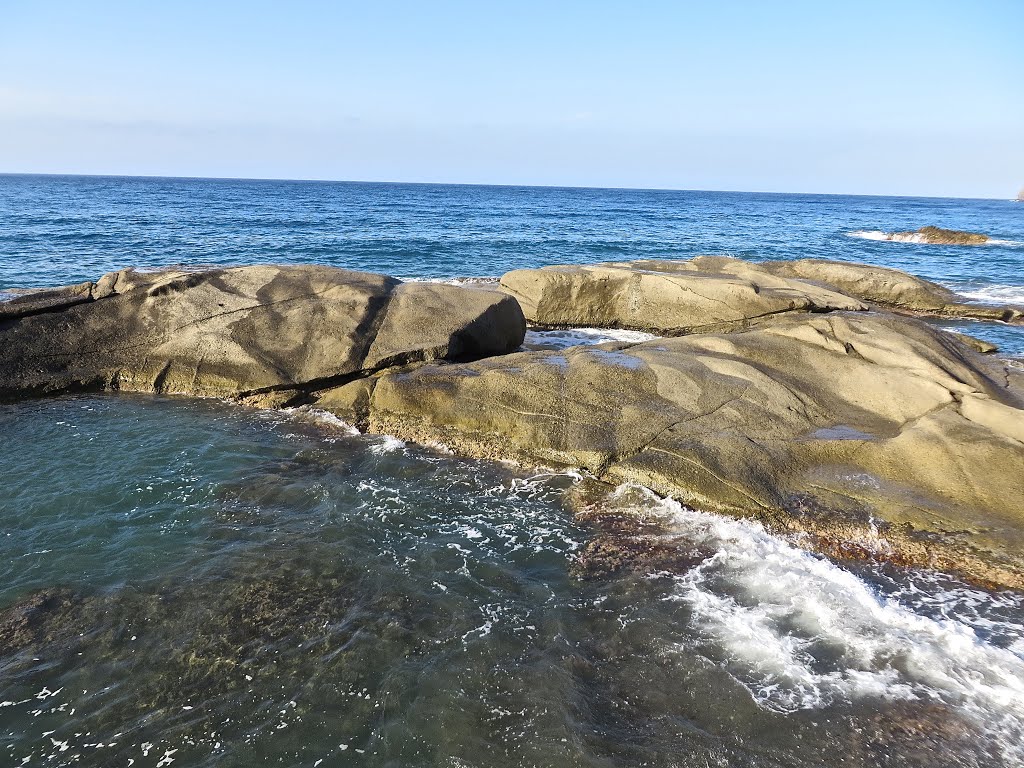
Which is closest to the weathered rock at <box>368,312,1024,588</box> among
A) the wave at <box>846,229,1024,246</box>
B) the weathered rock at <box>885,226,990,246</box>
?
the weathered rock at <box>885,226,990,246</box>

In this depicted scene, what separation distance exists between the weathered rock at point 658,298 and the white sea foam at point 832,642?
9.47 metres

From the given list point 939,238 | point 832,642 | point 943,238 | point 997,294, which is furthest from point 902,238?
point 832,642

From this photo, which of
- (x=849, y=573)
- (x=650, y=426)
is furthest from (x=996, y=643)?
(x=650, y=426)

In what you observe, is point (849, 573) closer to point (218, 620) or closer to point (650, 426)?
point (650, 426)

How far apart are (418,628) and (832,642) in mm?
3700

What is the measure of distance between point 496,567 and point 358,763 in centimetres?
257

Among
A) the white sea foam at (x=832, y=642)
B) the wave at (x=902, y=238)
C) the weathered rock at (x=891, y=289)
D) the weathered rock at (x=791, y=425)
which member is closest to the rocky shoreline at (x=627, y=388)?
the weathered rock at (x=791, y=425)

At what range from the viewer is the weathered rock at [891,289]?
19719 mm

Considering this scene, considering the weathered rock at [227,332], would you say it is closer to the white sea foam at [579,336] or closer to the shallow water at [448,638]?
the white sea foam at [579,336]

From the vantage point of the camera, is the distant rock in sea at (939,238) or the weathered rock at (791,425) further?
the distant rock in sea at (939,238)

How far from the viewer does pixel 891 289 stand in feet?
68.1

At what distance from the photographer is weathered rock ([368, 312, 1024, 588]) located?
730 cm

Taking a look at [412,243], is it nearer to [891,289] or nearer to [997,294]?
[891,289]

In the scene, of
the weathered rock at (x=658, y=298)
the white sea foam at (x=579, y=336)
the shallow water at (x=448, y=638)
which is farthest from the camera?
the weathered rock at (x=658, y=298)
